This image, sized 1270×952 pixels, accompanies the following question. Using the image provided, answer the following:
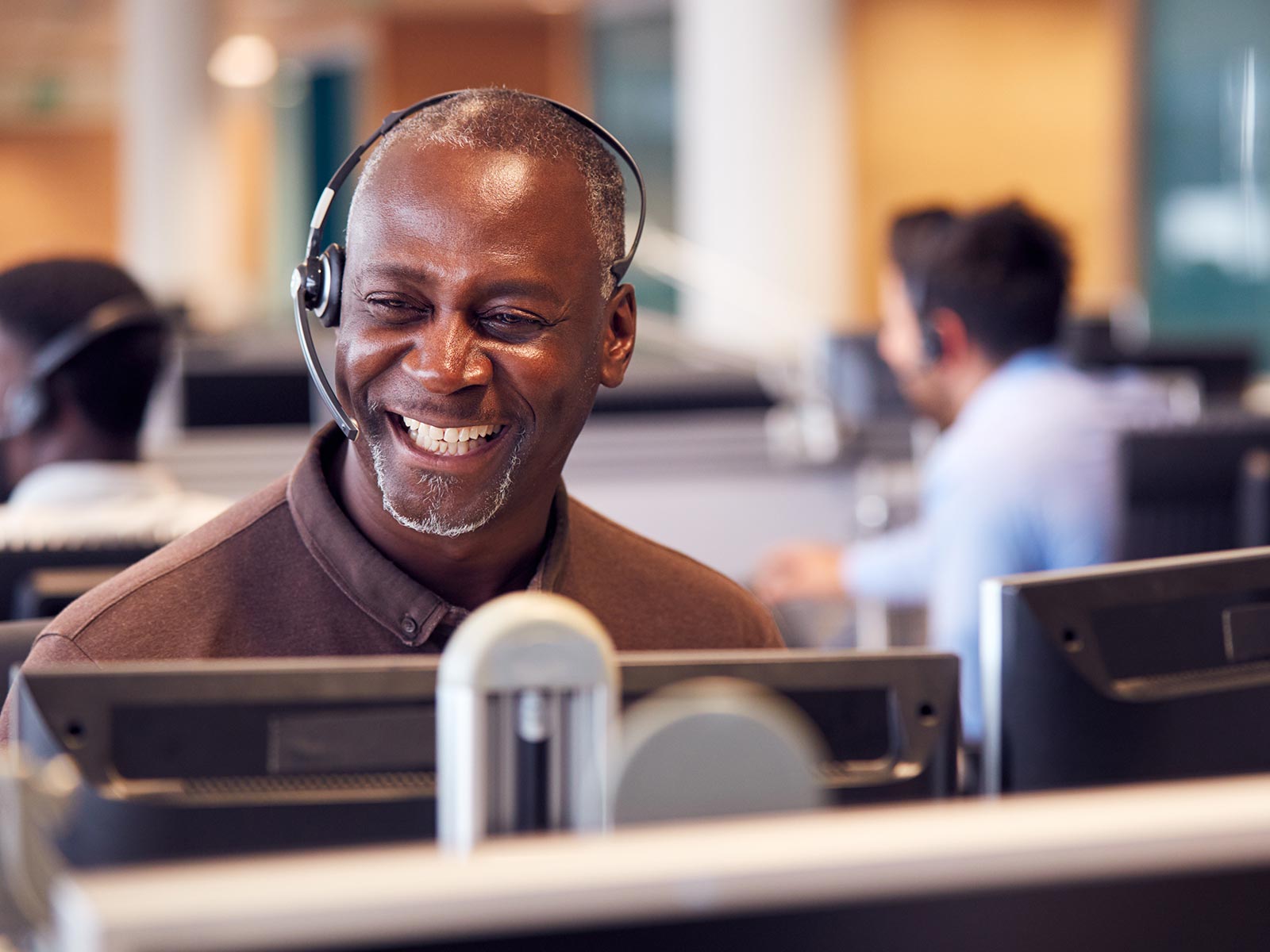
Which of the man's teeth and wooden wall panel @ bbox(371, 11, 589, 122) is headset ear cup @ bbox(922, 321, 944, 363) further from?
wooden wall panel @ bbox(371, 11, 589, 122)

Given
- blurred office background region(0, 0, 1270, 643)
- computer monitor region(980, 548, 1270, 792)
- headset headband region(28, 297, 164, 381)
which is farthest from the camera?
blurred office background region(0, 0, 1270, 643)

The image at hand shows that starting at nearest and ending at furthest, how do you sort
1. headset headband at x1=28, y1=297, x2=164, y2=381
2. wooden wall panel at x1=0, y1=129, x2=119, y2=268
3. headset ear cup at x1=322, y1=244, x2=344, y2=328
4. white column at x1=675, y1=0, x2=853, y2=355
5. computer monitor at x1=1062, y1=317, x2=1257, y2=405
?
headset ear cup at x1=322, y1=244, x2=344, y2=328, headset headband at x1=28, y1=297, x2=164, y2=381, computer monitor at x1=1062, y1=317, x2=1257, y2=405, white column at x1=675, y1=0, x2=853, y2=355, wooden wall panel at x1=0, y1=129, x2=119, y2=268

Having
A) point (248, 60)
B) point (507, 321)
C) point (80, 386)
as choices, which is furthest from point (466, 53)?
point (507, 321)

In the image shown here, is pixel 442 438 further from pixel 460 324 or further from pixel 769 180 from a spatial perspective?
pixel 769 180

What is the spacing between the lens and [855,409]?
4371 millimetres

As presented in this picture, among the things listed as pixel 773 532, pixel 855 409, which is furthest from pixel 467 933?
pixel 855 409

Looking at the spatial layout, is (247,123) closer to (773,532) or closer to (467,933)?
(773,532)

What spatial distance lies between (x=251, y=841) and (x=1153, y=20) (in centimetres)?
804

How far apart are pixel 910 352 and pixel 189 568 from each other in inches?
81.1

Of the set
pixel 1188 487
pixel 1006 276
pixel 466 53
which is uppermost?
pixel 466 53

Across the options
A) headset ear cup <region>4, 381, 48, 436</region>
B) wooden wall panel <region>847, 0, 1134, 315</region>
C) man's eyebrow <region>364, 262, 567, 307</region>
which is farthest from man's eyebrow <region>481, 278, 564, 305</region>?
wooden wall panel <region>847, 0, 1134, 315</region>

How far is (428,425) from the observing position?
1.05 metres

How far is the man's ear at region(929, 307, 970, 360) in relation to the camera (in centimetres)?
276

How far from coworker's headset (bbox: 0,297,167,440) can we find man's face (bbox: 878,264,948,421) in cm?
136
